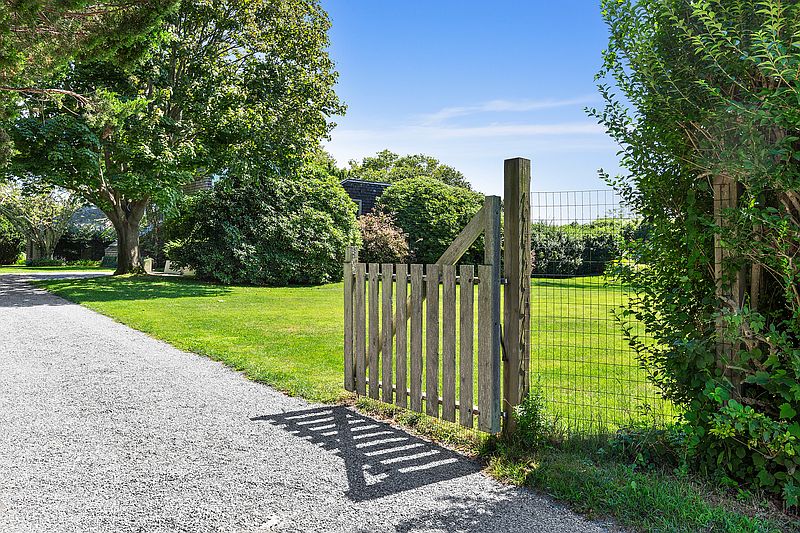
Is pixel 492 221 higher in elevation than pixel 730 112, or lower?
lower

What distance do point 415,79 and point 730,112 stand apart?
17476 mm

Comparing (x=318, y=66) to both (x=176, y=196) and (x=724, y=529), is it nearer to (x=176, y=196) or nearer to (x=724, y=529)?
(x=176, y=196)

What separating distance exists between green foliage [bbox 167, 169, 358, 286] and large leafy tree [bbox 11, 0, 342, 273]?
3.31ft

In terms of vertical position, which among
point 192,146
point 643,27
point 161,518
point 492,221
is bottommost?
point 161,518

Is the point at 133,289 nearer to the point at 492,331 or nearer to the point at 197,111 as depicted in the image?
the point at 197,111

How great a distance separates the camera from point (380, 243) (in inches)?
853

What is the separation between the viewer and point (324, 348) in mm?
7758

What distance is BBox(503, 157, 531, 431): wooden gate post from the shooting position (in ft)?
12.7

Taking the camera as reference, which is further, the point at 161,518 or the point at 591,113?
the point at 591,113

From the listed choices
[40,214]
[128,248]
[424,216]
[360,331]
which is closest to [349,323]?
[360,331]

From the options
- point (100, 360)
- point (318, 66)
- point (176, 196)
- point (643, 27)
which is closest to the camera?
point (643, 27)

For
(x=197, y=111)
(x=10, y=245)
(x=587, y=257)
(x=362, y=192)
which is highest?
(x=197, y=111)

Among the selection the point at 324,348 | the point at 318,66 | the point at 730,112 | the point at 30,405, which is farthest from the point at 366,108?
the point at 730,112

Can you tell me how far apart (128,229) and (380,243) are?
936 cm
